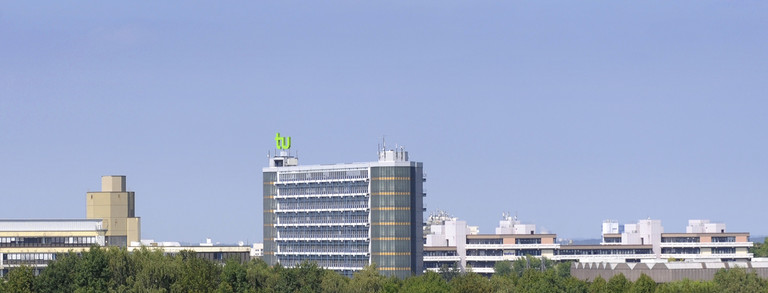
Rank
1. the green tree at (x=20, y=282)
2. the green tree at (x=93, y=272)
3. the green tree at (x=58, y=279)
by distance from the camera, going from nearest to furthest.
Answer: the green tree at (x=20, y=282), the green tree at (x=93, y=272), the green tree at (x=58, y=279)

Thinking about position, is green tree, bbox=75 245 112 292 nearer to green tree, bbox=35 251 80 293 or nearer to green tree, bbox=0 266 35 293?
green tree, bbox=35 251 80 293

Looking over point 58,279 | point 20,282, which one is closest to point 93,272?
point 58,279

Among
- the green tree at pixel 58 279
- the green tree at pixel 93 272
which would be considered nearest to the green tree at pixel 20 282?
the green tree at pixel 58 279

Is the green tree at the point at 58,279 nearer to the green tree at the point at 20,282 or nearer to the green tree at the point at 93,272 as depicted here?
the green tree at the point at 20,282

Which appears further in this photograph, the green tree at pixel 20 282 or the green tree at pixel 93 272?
the green tree at pixel 93 272

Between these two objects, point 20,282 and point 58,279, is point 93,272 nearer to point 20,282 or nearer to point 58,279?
point 58,279

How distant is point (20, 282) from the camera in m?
190

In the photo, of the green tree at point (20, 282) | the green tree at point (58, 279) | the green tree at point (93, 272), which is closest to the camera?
the green tree at point (20, 282)

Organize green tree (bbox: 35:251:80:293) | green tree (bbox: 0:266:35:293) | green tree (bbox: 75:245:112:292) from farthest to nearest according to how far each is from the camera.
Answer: green tree (bbox: 35:251:80:293) → green tree (bbox: 75:245:112:292) → green tree (bbox: 0:266:35:293)

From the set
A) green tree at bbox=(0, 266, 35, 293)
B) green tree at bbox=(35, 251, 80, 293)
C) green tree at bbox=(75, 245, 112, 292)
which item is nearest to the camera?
green tree at bbox=(0, 266, 35, 293)

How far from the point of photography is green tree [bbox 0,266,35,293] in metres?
188

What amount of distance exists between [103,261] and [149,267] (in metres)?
6.36

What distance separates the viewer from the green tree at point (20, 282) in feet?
616

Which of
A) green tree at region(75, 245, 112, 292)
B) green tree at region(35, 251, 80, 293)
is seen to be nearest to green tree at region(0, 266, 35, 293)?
green tree at region(35, 251, 80, 293)
